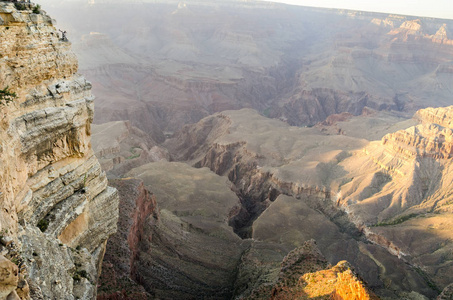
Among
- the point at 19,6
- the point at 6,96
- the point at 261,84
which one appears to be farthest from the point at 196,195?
the point at 261,84

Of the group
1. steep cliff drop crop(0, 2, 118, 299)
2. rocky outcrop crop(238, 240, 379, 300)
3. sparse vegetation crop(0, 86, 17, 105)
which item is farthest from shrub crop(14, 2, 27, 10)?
rocky outcrop crop(238, 240, 379, 300)

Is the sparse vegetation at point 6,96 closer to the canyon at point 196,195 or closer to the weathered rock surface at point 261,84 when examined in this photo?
the canyon at point 196,195

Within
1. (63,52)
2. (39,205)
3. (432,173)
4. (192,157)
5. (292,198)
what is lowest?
(192,157)

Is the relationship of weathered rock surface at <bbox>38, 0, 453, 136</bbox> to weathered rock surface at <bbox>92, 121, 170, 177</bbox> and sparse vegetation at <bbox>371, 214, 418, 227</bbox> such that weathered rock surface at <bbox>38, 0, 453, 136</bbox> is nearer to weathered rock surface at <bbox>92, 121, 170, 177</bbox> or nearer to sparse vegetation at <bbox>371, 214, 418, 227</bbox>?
weathered rock surface at <bbox>92, 121, 170, 177</bbox>

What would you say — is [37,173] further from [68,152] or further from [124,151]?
[124,151]

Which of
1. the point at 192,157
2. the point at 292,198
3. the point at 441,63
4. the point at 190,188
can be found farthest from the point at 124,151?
the point at 441,63

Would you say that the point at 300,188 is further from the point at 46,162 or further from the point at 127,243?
the point at 46,162

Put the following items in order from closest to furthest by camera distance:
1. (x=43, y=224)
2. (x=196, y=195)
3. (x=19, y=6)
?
(x=19, y=6)
(x=43, y=224)
(x=196, y=195)

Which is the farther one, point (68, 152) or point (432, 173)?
point (432, 173)
